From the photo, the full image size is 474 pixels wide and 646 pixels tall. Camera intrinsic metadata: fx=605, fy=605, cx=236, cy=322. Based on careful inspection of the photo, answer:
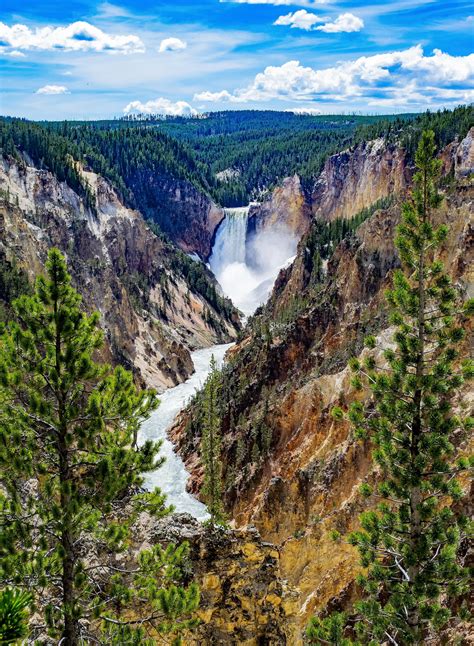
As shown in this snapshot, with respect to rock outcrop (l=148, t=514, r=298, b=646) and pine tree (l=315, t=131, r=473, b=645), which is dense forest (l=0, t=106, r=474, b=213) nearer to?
pine tree (l=315, t=131, r=473, b=645)

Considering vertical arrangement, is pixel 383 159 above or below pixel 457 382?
above

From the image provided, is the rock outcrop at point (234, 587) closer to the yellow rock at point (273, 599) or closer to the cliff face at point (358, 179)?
the yellow rock at point (273, 599)

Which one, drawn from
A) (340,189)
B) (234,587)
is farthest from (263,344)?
(340,189)

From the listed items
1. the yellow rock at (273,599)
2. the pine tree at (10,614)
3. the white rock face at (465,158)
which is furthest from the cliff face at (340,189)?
the pine tree at (10,614)

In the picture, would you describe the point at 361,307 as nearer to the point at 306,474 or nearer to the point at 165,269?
the point at 306,474

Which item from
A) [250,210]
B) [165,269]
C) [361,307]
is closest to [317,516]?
[361,307]

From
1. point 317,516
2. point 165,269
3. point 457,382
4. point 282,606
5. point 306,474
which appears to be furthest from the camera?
point 165,269
